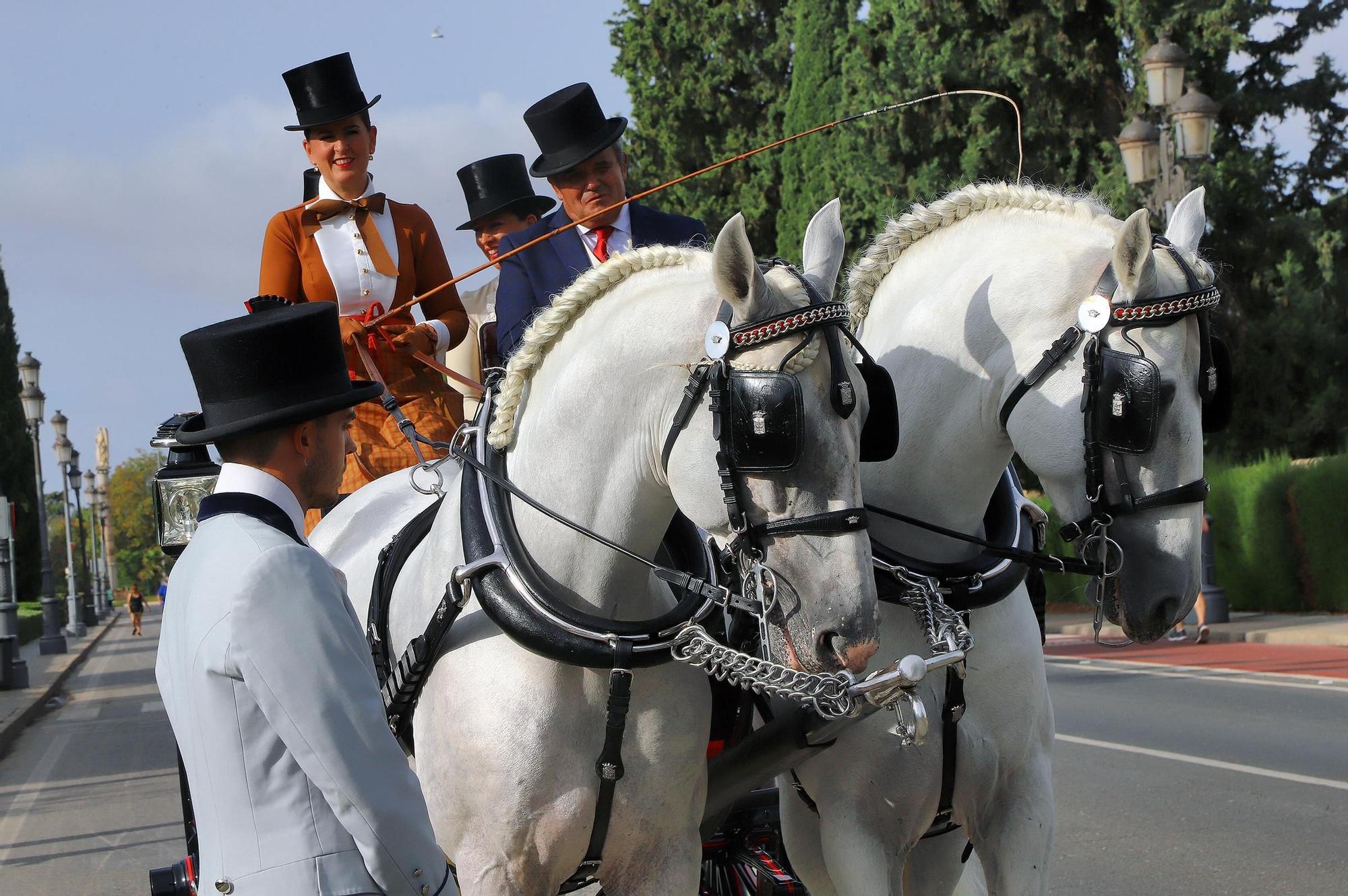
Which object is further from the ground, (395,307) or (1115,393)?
(395,307)

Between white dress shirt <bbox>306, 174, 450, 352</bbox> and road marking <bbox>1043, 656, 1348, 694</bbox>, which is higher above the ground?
white dress shirt <bbox>306, 174, 450, 352</bbox>

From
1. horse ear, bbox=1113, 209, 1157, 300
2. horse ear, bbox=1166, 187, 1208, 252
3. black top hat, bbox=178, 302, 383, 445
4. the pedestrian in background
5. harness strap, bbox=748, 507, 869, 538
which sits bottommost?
the pedestrian in background

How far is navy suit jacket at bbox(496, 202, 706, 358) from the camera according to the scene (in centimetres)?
433

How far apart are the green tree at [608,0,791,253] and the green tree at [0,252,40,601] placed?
23.0 meters

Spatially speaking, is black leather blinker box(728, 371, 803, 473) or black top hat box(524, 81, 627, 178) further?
black top hat box(524, 81, 627, 178)

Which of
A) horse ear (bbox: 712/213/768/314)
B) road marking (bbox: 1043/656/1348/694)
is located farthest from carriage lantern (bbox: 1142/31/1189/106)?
horse ear (bbox: 712/213/768/314)

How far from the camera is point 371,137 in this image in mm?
5102

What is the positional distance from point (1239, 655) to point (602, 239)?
12.4 metres

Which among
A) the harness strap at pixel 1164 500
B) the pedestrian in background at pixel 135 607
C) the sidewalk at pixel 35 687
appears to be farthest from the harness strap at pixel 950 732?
the pedestrian in background at pixel 135 607

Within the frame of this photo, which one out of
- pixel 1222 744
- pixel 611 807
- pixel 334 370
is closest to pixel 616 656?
pixel 611 807

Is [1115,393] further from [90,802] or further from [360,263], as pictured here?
[90,802]

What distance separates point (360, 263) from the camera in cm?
491

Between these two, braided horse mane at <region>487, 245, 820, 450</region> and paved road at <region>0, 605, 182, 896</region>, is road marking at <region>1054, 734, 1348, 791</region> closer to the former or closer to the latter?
braided horse mane at <region>487, 245, 820, 450</region>

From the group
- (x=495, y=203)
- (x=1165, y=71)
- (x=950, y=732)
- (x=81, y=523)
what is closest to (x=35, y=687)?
(x=495, y=203)
